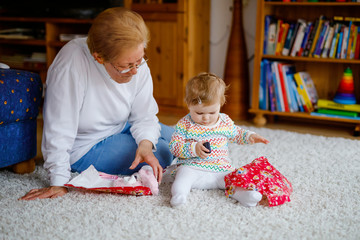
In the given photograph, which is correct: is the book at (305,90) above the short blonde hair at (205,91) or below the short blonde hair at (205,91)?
below

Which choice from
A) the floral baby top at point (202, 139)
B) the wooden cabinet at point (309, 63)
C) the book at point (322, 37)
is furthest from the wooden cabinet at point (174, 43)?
the floral baby top at point (202, 139)

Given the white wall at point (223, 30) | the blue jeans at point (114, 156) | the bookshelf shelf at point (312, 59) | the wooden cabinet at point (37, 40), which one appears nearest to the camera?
the blue jeans at point (114, 156)

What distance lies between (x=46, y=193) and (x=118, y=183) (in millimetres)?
241

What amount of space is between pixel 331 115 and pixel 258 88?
1.47 ft

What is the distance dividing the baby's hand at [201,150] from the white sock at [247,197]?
16cm

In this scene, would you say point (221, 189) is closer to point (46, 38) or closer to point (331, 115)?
point (331, 115)

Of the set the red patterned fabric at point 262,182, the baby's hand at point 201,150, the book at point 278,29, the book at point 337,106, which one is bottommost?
the red patterned fabric at point 262,182

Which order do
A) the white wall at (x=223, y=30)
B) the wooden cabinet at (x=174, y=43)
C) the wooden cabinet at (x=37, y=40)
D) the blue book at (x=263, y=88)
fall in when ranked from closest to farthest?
the blue book at (x=263, y=88) < the wooden cabinet at (x=174, y=43) < the white wall at (x=223, y=30) < the wooden cabinet at (x=37, y=40)

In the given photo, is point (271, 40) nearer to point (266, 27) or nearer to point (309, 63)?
point (266, 27)

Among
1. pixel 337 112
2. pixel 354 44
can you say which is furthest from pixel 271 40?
pixel 337 112

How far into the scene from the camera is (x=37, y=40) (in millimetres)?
3062

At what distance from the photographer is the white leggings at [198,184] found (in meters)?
1.33

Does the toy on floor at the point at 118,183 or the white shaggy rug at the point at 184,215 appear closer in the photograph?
the white shaggy rug at the point at 184,215

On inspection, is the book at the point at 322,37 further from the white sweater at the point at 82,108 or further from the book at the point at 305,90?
the white sweater at the point at 82,108
